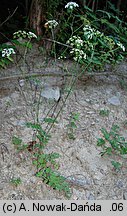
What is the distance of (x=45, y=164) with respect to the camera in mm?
2453

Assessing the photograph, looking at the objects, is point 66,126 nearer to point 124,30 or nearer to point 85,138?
point 85,138

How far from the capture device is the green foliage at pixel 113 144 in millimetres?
2648

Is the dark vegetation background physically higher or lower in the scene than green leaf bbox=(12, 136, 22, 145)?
higher

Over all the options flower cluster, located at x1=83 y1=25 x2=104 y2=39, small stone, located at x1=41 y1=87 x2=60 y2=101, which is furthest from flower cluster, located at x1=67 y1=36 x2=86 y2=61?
small stone, located at x1=41 y1=87 x2=60 y2=101

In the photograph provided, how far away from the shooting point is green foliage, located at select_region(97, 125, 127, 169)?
104 inches

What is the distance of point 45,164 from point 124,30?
2.12 meters

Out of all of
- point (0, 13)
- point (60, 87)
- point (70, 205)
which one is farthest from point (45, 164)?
point (0, 13)

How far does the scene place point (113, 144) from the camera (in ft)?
8.83

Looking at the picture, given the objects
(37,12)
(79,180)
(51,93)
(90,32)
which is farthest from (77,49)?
(37,12)

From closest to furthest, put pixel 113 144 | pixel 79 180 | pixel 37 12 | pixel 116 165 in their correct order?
pixel 79 180, pixel 116 165, pixel 113 144, pixel 37 12

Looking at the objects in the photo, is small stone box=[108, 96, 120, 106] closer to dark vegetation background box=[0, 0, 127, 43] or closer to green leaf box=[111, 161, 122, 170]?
green leaf box=[111, 161, 122, 170]

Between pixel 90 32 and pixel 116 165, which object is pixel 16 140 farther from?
pixel 90 32

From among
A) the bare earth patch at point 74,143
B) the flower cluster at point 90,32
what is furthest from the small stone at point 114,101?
the flower cluster at point 90,32

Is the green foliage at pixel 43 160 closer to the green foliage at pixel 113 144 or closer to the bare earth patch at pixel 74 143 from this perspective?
the bare earth patch at pixel 74 143
